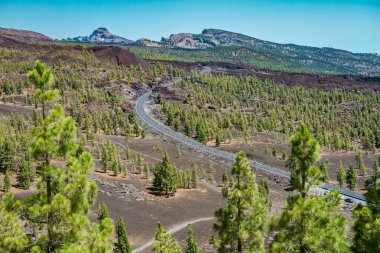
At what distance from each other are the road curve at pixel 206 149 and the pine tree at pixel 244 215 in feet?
158

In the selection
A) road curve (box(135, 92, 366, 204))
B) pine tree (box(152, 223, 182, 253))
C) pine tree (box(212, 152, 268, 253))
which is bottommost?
road curve (box(135, 92, 366, 204))

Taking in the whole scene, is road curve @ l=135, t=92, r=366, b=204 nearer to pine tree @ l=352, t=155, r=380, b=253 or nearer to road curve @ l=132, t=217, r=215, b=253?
road curve @ l=132, t=217, r=215, b=253

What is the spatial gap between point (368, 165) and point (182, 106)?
73.8 metres

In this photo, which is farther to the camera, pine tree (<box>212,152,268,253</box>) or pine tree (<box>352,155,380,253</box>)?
pine tree (<box>212,152,268,253</box>)

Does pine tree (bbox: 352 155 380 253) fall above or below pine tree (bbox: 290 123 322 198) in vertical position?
below

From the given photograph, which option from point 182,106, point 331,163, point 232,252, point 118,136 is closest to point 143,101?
point 182,106

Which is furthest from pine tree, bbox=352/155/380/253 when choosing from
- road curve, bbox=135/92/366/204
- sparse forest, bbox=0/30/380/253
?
road curve, bbox=135/92/366/204

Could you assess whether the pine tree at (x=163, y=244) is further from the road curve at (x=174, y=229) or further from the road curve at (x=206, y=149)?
the road curve at (x=206, y=149)

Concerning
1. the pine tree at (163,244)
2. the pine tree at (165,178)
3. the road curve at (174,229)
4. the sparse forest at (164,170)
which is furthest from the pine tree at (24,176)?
the pine tree at (163,244)

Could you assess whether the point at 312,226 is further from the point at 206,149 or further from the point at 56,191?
the point at 206,149

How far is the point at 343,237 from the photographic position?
647 inches

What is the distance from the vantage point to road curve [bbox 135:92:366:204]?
74.5 metres

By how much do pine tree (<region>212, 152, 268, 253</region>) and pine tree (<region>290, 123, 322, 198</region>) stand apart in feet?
11.5

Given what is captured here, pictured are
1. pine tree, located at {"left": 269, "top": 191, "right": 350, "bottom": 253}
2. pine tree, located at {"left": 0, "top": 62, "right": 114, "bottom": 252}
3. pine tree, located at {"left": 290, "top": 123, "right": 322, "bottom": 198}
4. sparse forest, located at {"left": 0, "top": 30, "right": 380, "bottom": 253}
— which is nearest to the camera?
pine tree, located at {"left": 0, "top": 62, "right": 114, "bottom": 252}
